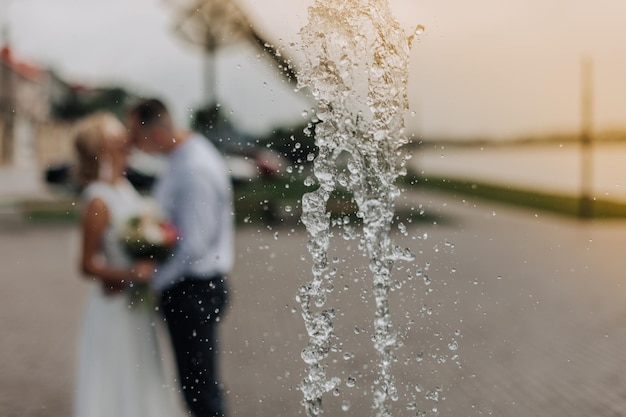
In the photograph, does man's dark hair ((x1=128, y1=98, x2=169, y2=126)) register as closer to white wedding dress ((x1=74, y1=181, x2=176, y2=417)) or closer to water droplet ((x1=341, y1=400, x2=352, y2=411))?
white wedding dress ((x1=74, y1=181, x2=176, y2=417))

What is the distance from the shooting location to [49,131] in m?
45.1

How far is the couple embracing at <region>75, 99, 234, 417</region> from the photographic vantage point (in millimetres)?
3775

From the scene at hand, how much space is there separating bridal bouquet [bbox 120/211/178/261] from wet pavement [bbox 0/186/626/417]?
1.37m

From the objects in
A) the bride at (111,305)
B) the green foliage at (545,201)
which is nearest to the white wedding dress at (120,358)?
the bride at (111,305)

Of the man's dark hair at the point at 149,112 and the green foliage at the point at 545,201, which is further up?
the man's dark hair at the point at 149,112

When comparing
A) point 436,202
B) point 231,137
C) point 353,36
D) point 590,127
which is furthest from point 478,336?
point 436,202

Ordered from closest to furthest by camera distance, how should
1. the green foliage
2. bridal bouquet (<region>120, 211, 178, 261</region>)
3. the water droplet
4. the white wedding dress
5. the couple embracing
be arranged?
the couple embracing → bridal bouquet (<region>120, 211, 178, 261</region>) → the white wedding dress → the water droplet → the green foliage

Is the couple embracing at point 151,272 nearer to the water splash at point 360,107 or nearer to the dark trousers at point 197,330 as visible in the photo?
the dark trousers at point 197,330

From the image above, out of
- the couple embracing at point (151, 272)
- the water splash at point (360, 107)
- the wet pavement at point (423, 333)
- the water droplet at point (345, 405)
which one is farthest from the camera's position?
the wet pavement at point (423, 333)

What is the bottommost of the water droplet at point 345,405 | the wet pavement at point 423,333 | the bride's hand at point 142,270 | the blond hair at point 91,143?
the wet pavement at point 423,333

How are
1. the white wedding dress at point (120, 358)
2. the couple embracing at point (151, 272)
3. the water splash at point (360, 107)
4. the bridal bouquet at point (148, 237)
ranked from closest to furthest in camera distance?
the water splash at point (360, 107)
the couple embracing at point (151, 272)
the bridal bouquet at point (148, 237)
the white wedding dress at point (120, 358)

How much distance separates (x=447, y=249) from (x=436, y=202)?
912 cm

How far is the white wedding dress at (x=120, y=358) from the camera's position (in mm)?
4062

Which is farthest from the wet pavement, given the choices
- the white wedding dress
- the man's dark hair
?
the man's dark hair
